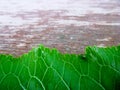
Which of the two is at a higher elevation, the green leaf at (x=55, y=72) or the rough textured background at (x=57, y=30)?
the rough textured background at (x=57, y=30)

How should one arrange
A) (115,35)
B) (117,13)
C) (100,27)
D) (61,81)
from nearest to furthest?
(61,81) → (115,35) → (100,27) → (117,13)

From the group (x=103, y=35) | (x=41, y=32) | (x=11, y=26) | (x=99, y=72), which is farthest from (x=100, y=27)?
(x=99, y=72)

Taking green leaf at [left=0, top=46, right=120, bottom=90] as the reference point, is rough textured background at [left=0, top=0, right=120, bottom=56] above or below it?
above

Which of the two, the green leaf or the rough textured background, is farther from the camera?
the rough textured background

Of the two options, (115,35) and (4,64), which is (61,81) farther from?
(115,35)

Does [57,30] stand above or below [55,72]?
above

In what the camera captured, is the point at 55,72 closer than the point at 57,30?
Yes

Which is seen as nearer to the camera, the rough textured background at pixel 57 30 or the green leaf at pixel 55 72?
the green leaf at pixel 55 72

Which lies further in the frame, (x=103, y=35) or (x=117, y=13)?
(x=117, y=13)
